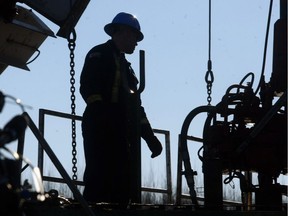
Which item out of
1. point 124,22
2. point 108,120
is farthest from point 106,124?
point 124,22

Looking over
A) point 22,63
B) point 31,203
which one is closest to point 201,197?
point 22,63

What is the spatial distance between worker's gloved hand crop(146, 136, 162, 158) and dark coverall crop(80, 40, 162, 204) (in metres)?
0.62

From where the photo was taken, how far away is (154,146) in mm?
7969

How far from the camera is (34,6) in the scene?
8.27m

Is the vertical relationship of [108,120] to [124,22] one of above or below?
below

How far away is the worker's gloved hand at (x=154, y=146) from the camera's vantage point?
795cm

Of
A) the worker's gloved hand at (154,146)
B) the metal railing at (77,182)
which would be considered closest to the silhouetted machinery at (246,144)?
the worker's gloved hand at (154,146)

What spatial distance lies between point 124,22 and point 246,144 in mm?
1470

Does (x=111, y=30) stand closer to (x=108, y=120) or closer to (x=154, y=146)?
(x=108, y=120)

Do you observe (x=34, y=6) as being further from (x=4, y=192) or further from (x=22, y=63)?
(x=4, y=192)

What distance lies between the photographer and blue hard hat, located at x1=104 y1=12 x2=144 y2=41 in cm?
765

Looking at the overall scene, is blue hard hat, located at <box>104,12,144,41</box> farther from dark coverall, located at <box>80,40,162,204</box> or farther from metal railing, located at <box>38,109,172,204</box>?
metal railing, located at <box>38,109,172,204</box>

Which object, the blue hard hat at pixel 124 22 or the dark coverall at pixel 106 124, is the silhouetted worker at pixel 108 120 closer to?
the dark coverall at pixel 106 124

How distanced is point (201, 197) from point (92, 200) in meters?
1.95
